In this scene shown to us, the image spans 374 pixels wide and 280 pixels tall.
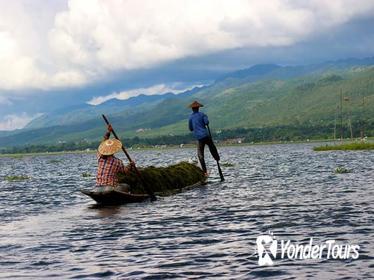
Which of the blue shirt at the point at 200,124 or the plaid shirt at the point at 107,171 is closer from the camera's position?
the plaid shirt at the point at 107,171

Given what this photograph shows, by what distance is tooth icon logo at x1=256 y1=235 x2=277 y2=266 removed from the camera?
13773mm

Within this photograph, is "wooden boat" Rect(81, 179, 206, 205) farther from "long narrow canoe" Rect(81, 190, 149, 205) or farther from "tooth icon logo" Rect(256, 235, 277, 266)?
"tooth icon logo" Rect(256, 235, 277, 266)

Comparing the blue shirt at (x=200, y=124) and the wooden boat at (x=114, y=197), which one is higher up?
the blue shirt at (x=200, y=124)

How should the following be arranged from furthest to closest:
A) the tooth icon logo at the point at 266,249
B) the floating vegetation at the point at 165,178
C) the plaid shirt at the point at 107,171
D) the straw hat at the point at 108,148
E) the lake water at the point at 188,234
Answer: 1. the floating vegetation at the point at 165,178
2. the plaid shirt at the point at 107,171
3. the straw hat at the point at 108,148
4. the tooth icon logo at the point at 266,249
5. the lake water at the point at 188,234

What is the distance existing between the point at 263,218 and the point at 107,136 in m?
10.8

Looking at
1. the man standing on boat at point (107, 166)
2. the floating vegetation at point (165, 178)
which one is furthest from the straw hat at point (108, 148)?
the floating vegetation at point (165, 178)

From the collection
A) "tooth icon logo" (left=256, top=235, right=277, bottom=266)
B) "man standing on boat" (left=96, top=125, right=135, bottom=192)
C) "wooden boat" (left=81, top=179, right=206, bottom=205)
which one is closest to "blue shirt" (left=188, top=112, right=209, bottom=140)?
"wooden boat" (left=81, top=179, right=206, bottom=205)

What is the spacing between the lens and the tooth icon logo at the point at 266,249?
45.2 ft

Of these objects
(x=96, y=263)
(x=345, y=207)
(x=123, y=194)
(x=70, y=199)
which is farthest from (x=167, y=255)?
(x=70, y=199)

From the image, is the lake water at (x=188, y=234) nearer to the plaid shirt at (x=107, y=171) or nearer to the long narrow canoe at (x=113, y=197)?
the long narrow canoe at (x=113, y=197)

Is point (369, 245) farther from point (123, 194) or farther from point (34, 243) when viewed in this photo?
point (123, 194)

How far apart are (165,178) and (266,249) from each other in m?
19.1

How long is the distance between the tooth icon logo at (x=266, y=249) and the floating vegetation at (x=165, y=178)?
554 inches

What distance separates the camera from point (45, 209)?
91.6 feet
